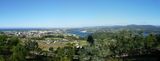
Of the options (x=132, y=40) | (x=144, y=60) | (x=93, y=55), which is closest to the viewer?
(x=93, y=55)

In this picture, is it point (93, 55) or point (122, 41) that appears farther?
point (122, 41)

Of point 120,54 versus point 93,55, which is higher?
point 93,55

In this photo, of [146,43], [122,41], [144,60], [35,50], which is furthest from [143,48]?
[35,50]

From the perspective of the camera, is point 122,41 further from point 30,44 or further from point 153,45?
point 30,44

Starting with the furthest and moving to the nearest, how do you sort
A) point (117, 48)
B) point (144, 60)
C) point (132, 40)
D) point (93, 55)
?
point (132, 40) → point (117, 48) → point (144, 60) → point (93, 55)

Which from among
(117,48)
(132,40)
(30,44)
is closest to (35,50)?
(30,44)

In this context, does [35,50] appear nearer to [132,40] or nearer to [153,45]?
[132,40]

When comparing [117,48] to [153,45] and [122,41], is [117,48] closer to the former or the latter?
[122,41]

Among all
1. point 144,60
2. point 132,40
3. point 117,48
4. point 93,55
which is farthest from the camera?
point 132,40

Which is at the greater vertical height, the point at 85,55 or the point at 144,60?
the point at 85,55

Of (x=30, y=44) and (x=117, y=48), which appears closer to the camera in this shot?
(x=117, y=48)
